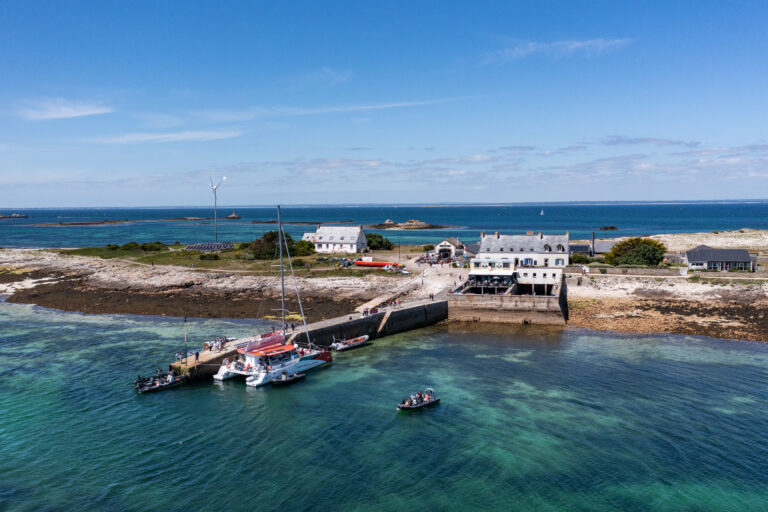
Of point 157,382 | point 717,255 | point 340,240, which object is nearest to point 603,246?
point 717,255

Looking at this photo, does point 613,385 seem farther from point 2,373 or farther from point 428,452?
point 2,373

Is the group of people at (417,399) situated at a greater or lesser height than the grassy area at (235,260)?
lesser

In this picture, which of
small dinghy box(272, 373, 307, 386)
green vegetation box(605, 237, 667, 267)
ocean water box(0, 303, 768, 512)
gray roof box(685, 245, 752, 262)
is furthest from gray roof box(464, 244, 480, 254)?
small dinghy box(272, 373, 307, 386)

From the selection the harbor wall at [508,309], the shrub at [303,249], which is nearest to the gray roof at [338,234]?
the shrub at [303,249]

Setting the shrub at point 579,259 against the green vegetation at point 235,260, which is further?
the shrub at point 579,259

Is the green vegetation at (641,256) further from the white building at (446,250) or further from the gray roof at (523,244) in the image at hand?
the white building at (446,250)

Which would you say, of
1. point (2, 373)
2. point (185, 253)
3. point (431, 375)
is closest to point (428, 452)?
point (431, 375)
